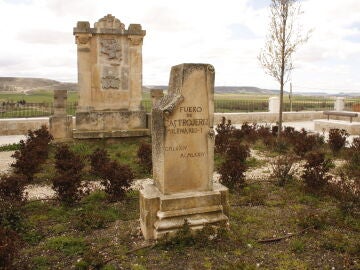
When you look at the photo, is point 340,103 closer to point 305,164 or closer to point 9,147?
point 305,164

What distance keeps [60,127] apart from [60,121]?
20cm

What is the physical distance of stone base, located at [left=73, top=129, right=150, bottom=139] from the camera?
11.9 m

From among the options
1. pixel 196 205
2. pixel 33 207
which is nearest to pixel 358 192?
pixel 196 205

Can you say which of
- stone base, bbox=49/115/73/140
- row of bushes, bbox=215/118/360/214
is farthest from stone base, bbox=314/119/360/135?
stone base, bbox=49/115/73/140

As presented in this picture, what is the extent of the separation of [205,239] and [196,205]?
0.49 meters

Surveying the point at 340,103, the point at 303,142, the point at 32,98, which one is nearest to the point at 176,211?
the point at 303,142

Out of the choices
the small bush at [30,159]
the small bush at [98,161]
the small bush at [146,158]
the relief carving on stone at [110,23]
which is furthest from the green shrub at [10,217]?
the relief carving on stone at [110,23]

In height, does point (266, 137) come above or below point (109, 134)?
below

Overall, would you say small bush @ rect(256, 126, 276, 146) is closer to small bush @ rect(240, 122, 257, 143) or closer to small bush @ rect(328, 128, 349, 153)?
small bush @ rect(240, 122, 257, 143)

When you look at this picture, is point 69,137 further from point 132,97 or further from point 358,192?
point 358,192

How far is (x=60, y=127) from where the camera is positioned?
12.0 metres

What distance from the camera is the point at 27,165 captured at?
26.2 feet

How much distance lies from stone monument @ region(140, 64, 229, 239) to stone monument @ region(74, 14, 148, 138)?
7325mm

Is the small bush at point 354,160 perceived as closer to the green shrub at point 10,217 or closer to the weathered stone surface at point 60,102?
the green shrub at point 10,217
